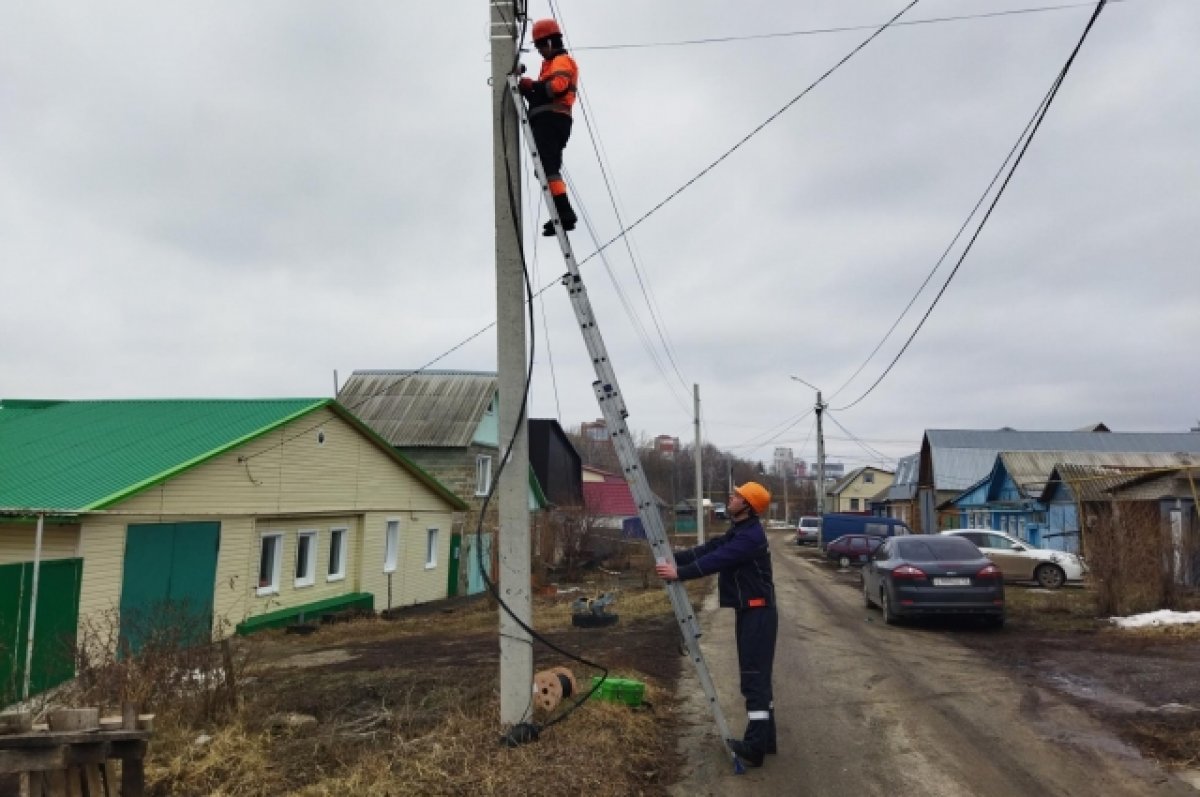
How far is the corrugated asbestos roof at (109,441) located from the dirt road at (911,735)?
382 inches

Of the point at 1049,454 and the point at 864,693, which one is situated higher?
the point at 1049,454

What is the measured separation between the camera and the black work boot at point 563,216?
5.86 m

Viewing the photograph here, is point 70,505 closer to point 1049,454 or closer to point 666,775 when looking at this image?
point 666,775

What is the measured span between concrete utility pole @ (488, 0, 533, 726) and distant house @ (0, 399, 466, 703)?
3.16 meters

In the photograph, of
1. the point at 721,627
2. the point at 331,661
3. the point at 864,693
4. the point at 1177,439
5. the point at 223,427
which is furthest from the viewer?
the point at 1177,439

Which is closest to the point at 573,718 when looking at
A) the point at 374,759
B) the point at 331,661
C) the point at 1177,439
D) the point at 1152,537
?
the point at 374,759

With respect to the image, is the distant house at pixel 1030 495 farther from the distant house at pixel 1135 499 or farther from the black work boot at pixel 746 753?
the black work boot at pixel 746 753

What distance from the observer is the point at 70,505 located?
12.2 m

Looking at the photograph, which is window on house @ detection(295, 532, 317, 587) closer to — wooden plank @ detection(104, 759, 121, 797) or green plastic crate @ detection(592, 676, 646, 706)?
green plastic crate @ detection(592, 676, 646, 706)

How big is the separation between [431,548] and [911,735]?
20669 mm

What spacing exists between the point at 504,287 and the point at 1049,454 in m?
35.0

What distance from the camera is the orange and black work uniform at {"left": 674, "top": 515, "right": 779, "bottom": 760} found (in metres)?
5.68

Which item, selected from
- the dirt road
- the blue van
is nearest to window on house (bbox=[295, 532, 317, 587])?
the dirt road

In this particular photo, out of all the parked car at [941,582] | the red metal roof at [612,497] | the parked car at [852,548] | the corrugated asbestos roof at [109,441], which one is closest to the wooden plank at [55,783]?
the corrugated asbestos roof at [109,441]
